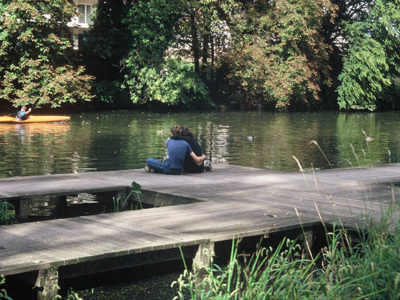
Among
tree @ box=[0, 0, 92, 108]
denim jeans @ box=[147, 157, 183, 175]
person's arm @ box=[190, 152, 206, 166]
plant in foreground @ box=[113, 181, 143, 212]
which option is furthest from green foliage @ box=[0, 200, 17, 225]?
tree @ box=[0, 0, 92, 108]

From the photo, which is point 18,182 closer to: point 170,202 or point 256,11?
point 170,202

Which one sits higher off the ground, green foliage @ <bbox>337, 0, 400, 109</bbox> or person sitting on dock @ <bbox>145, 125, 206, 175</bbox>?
green foliage @ <bbox>337, 0, 400, 109</bbox>

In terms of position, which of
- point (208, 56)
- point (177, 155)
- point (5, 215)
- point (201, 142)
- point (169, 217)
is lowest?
point (201, 142)

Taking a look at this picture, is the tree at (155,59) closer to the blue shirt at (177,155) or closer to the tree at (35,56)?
the tree at (35,56)

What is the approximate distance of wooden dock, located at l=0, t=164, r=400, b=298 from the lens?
5.92 meters

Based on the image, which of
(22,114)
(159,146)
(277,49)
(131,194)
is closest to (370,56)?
(277,49)

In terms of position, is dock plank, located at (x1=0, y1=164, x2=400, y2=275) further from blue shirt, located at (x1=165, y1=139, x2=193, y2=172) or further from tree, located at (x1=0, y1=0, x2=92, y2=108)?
tree, located at (x1=0, y1=0, x2=92, y2=108)

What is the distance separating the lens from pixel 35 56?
111 ft

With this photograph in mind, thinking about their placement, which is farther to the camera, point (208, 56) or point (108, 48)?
point (208, 56)

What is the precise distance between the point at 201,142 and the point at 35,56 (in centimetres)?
1541

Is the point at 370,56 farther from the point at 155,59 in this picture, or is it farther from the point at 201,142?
the point at 201,142

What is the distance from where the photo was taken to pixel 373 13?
4238 centimetres

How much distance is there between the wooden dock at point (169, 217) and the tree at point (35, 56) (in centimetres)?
2248

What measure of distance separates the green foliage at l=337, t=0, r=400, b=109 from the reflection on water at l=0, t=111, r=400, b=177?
31.7 ft
